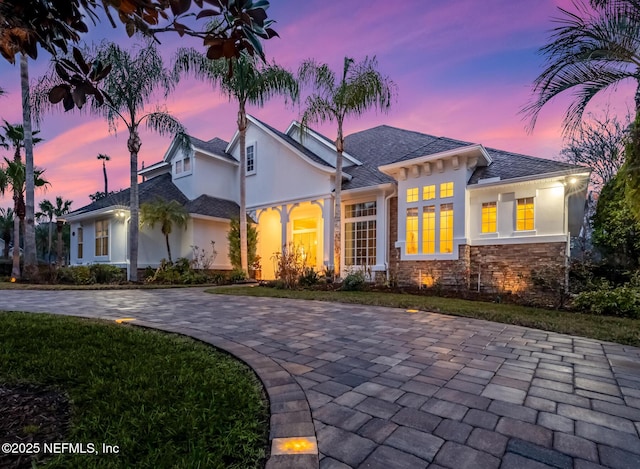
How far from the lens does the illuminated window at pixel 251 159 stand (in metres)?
17.2

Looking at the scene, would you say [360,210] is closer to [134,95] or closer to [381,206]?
[381,206]

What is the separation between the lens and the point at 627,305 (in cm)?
697

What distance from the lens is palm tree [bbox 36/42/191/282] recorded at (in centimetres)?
1229

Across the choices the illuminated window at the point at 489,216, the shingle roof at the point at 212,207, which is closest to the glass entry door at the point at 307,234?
A: the shingle roof at the point at 212,207

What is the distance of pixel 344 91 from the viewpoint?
1102 centimetres

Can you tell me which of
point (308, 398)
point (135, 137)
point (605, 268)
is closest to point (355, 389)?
point (308, 398)

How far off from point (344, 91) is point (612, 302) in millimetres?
9029

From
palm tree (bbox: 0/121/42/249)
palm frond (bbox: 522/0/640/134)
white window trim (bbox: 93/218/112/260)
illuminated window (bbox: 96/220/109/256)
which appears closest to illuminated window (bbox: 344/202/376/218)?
palm frond (bbox: 522/0/640/134)

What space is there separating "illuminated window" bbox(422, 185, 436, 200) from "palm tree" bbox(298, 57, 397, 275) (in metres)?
2.99

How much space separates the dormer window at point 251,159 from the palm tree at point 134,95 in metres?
4.30

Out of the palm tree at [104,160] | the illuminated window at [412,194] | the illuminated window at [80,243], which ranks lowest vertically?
the illuminated window at [80,243]

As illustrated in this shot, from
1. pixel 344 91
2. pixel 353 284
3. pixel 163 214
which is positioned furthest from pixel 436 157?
pixel 163 214

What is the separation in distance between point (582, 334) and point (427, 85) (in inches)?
340

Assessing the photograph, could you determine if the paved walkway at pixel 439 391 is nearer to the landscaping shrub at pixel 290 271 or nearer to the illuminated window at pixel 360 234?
the landscaping shrub at pixel 290 271
